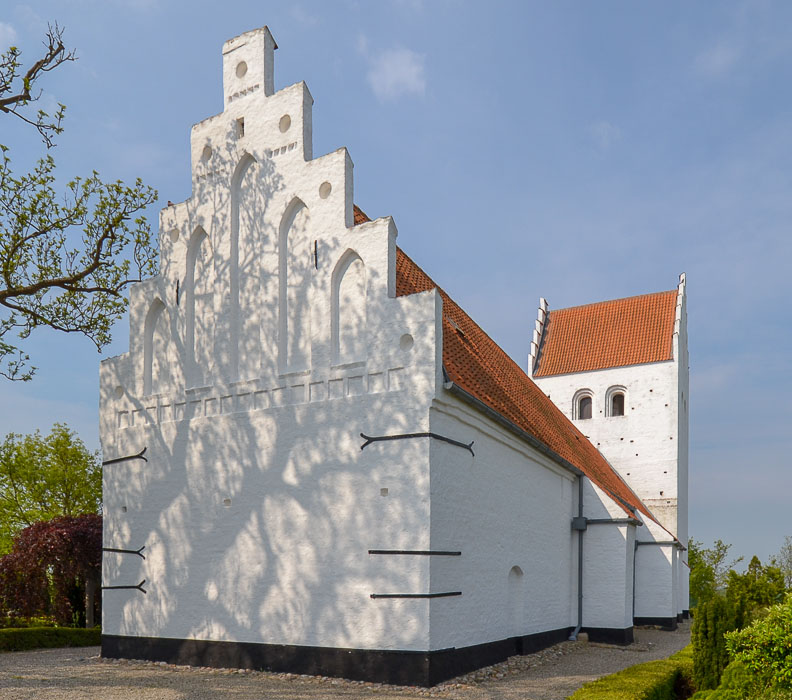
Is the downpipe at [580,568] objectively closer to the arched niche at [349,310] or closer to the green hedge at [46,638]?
the arched niche at [349,310]

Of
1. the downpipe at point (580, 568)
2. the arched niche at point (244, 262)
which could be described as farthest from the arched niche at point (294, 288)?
the downpipe at point (580, 568)

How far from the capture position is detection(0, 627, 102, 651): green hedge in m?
14.1

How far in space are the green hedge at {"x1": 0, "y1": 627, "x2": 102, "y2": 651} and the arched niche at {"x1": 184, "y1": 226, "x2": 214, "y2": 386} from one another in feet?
21.0

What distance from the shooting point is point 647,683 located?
30.3 feet

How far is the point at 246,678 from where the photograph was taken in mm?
10438

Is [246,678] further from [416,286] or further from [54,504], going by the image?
[54,504]

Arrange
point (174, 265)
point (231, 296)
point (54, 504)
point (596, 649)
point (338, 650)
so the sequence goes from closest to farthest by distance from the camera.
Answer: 1. point (338, 650)
2. point (231, 296)
3. point (174, 265)
4. point (596, 649)
5. point (54, 504)

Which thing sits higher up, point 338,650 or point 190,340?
point 190,340

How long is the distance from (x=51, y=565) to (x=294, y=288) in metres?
9.92

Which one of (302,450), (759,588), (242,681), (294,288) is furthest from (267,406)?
(759,588)

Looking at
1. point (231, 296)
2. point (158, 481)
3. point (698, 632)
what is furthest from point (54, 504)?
point (698, 632)

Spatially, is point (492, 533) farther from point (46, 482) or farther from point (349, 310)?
point (46, 482)

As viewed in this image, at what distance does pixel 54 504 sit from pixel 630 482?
18878 millimetres

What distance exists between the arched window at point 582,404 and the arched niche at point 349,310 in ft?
56.4
